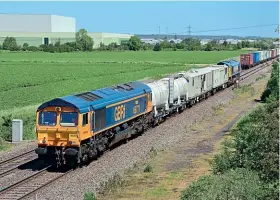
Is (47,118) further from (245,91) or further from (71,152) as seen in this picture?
(245,91)

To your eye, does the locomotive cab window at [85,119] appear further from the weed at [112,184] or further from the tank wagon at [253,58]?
the tank wagon at [253,58]

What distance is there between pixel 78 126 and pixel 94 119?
1.51m

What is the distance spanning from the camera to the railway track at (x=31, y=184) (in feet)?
62.4

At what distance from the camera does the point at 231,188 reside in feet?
45.2

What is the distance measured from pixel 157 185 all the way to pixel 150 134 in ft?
37.8

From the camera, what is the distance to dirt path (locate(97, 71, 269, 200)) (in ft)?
62.0

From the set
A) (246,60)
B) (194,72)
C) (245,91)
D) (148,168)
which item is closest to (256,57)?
(246,60)

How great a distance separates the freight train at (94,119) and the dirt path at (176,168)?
7.56ft

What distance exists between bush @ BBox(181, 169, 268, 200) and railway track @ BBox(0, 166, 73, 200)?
22.1ft

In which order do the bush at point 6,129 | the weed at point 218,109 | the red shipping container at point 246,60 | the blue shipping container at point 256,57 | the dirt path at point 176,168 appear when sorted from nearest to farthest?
the dirt path at point 176,168
the bush at point 6,129
the weed at point 218,109
the red shipping container at point 246,60
the blue shipping container at point 256,57

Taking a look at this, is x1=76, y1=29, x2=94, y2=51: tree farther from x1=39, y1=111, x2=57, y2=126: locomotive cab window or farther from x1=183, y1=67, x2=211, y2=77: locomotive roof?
x1=39, y1=111, x2=57, y2=126: locomotive cab window

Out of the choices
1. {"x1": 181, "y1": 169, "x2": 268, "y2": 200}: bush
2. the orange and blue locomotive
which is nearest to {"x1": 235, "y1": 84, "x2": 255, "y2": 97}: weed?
the orange and blue locomotive

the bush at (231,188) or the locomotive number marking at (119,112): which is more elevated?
the locomotive number marking at (119,112)

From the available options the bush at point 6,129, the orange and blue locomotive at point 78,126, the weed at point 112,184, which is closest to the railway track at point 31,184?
the orange and blue locomotive at point 78,126
